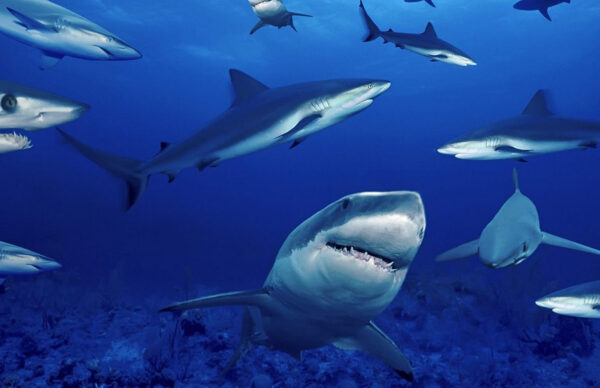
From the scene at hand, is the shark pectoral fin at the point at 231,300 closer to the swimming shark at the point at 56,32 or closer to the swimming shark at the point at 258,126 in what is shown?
the swimming shark at the point at 258,126

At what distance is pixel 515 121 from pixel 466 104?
4410 cm

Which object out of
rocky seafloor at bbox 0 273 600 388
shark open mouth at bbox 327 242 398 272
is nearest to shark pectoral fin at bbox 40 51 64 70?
shark open mouth at bbox 327 242 398 272

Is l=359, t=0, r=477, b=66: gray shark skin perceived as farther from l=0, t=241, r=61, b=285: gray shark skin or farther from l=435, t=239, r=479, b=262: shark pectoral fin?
l=0, t=241, r=61, b=285: gray shark skin

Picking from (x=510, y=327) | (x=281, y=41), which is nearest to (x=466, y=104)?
(x=281, y=41)

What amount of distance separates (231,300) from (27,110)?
2.14 m

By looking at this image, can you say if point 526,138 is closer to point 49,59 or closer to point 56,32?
point 56,32

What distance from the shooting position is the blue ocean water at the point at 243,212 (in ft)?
29.8

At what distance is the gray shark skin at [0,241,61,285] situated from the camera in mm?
3906

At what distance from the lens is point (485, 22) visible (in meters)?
27.3

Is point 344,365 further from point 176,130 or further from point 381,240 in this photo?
point 176,130

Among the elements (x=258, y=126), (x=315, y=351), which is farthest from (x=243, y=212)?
(x=258, y=126)

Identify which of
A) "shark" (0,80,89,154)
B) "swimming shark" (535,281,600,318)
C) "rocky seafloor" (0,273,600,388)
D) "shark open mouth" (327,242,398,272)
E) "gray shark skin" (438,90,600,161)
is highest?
"shark" (0,80,89,154)

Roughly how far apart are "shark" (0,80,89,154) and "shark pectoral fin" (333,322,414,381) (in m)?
2.96

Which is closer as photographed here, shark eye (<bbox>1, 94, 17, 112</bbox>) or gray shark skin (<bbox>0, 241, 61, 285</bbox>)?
shark eye (<bbox>1, 94, 17, 112</bbox>)
